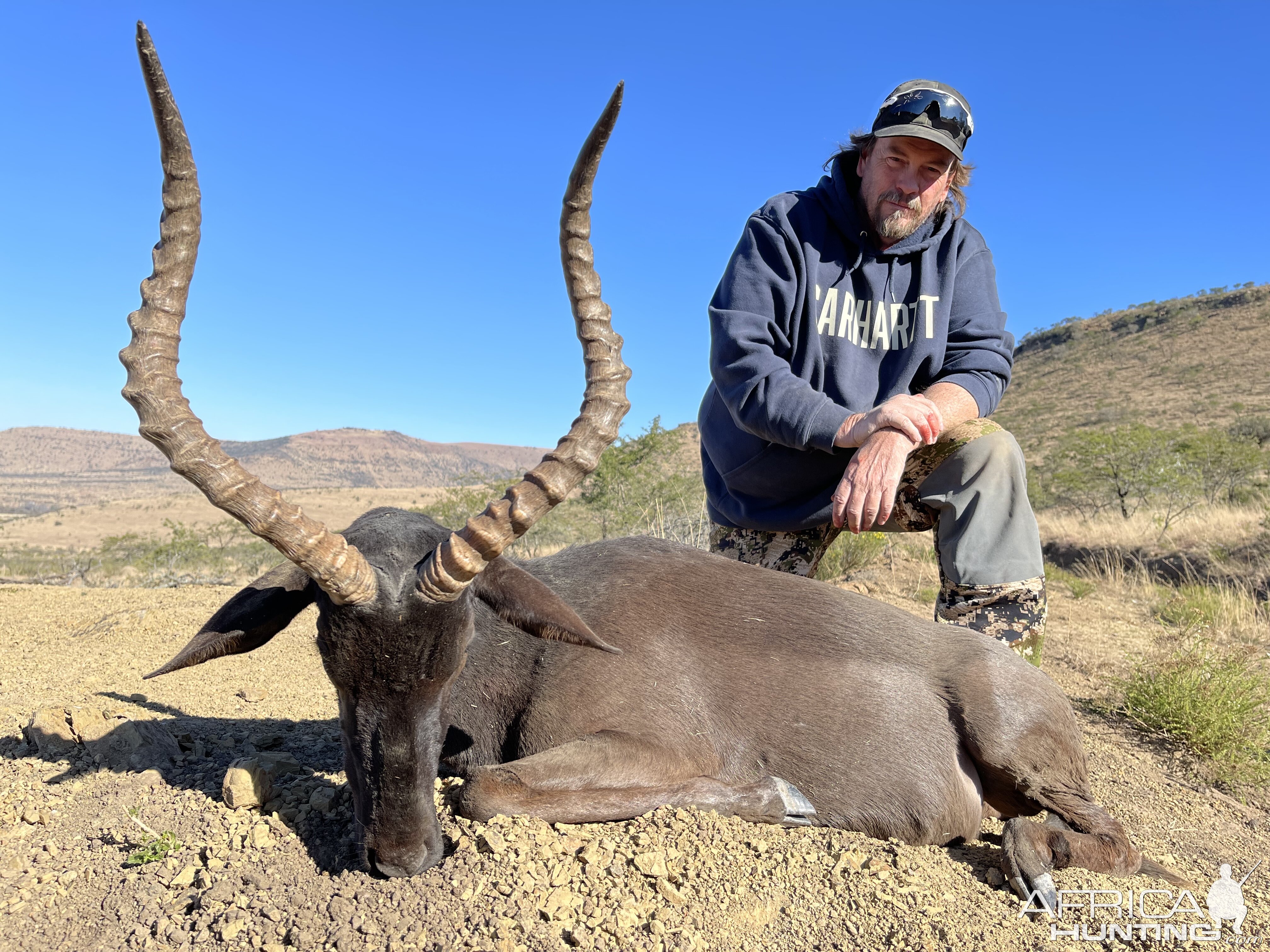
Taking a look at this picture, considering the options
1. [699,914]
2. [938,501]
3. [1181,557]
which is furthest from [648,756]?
[1181,557]

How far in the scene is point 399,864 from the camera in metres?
3.02

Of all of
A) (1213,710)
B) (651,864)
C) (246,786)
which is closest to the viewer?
(651,864)

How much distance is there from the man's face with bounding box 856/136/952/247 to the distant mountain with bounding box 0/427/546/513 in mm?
107051

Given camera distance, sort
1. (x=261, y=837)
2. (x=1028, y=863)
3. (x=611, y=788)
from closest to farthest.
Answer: (x=261, y=837), (x=1028, y=863), (x=611, y=788)

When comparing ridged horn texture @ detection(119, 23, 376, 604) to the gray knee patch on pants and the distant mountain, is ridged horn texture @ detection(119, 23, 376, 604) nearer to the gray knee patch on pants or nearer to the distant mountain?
the gray knee patch on pants

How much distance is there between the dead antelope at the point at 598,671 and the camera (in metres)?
3.02

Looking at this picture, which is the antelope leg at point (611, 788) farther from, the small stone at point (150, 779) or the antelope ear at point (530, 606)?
the small stone at point (150, 779)

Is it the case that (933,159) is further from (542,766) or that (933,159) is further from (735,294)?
(542,766)

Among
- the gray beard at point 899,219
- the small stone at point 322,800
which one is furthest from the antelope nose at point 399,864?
the gray beard at point 899,219

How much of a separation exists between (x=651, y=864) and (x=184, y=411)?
7.83 feet

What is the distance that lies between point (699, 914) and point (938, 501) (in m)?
2.80

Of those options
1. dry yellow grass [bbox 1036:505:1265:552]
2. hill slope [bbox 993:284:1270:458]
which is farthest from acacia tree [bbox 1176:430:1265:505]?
hill slope [bbox 993:284:1270:458]

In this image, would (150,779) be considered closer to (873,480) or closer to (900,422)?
(873,480)

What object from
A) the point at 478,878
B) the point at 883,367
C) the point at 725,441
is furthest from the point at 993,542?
the point at 478,878
